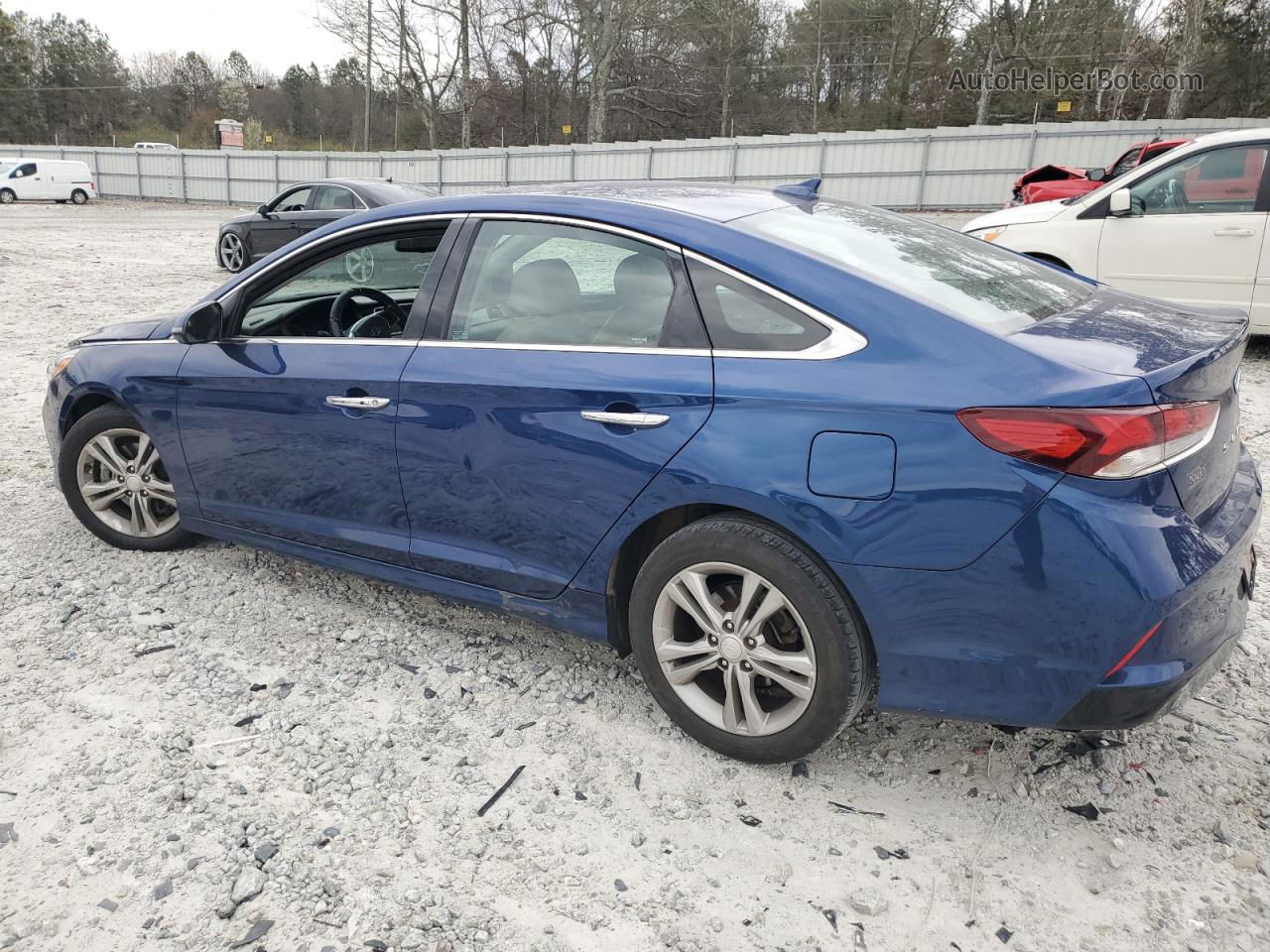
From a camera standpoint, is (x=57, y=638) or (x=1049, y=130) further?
(x=1049, y=130)

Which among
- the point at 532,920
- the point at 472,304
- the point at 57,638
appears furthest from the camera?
the point at 57,638

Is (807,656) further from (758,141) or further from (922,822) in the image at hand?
(758,141)

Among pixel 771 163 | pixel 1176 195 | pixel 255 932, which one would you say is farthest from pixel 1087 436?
pixel 771 163

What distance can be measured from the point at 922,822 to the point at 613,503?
3.89ft

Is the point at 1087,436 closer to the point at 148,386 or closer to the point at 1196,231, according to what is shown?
the point at 148,386

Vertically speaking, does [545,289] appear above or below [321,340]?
above

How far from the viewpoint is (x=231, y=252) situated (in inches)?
563

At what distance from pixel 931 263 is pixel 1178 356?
2.54 feet

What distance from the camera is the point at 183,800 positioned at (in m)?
2.61

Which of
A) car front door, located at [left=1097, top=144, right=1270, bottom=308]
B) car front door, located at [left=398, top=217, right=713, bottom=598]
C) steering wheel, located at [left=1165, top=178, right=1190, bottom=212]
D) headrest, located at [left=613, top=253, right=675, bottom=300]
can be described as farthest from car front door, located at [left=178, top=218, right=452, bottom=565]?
steering wheel, located at [left=1165, top=178, right=1190, bottom=212]

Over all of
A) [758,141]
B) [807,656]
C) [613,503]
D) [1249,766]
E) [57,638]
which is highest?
[758,141]

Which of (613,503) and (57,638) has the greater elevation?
(613,503)

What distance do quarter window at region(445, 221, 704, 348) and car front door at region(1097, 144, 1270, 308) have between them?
19.9 feet

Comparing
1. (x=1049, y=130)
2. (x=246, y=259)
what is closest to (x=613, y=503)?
(x=246, y=259)
